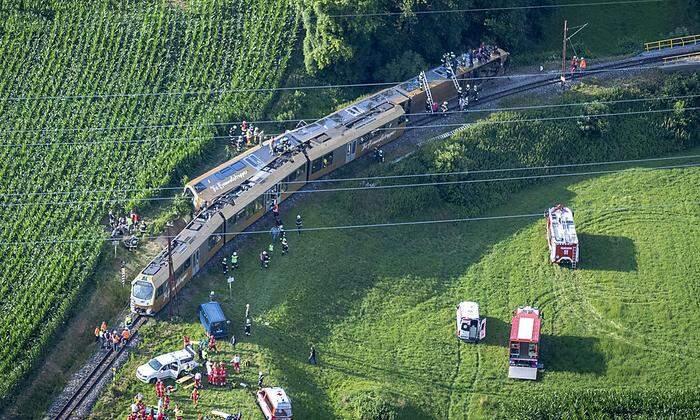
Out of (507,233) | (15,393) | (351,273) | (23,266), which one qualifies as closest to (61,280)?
(23,266)

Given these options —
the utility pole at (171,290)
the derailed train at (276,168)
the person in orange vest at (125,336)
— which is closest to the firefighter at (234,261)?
the derailed train at (276,168)

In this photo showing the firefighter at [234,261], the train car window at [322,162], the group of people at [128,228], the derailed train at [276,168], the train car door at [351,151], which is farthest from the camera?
the train car door at [351,151]

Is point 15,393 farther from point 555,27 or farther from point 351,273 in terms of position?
point 555,27

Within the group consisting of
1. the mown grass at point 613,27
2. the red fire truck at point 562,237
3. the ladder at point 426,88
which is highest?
the mown grass at point 613,27

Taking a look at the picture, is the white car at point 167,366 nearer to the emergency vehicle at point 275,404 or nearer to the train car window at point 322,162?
the emergency vehicle at point 275,404

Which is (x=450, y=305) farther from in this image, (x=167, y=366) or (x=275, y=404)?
(x=167, y=366)

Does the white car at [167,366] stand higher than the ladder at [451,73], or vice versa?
the ladder at [451,73]
